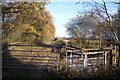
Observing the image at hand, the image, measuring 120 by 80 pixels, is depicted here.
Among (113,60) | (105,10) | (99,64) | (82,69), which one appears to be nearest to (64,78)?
(82,69)

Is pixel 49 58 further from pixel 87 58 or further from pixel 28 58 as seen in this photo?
pixel 87 58

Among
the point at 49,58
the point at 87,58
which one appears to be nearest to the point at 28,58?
the point at 49,58

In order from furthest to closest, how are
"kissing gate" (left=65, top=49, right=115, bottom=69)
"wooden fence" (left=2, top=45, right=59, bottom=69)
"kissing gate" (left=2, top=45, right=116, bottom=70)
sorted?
"wooden fence" (left=2, top=45, right=59, bottom=69), "kissing gate" (left=2, top=45, right=116, bottom=70), "kissing gate" (left=65, top=49, right=115, bottom=69)

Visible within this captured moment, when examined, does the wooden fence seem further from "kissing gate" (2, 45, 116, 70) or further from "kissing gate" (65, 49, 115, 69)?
"kissing gate" (65, 49, 115, 69)

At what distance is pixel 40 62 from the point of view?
6.38 meters

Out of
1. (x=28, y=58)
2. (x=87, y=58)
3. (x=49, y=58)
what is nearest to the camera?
(x=87, y=58)

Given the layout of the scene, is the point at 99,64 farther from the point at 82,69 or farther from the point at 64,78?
the point at 64,78

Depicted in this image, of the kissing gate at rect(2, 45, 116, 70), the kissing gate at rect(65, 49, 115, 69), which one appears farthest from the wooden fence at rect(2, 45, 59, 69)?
the kissing gate at rect(65, 49, 115, 69)

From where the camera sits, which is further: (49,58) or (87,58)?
(49,58)

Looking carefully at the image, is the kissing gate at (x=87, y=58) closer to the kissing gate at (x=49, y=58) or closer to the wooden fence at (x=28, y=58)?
the kissing gate at (x=49, y=58)

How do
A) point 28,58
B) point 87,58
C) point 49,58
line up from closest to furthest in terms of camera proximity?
point 87,58 < point 49,58 < point 28,58

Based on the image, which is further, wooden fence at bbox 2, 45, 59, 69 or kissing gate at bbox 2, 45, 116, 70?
wooden fence at bbox 2, 45, 59, 69

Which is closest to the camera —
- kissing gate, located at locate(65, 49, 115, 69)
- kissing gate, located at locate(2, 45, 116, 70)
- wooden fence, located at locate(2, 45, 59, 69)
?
kissing gate, located at locate(65, 49, 115, 69)

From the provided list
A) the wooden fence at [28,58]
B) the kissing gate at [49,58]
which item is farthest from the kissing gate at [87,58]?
the wooden fence at [28,58]
